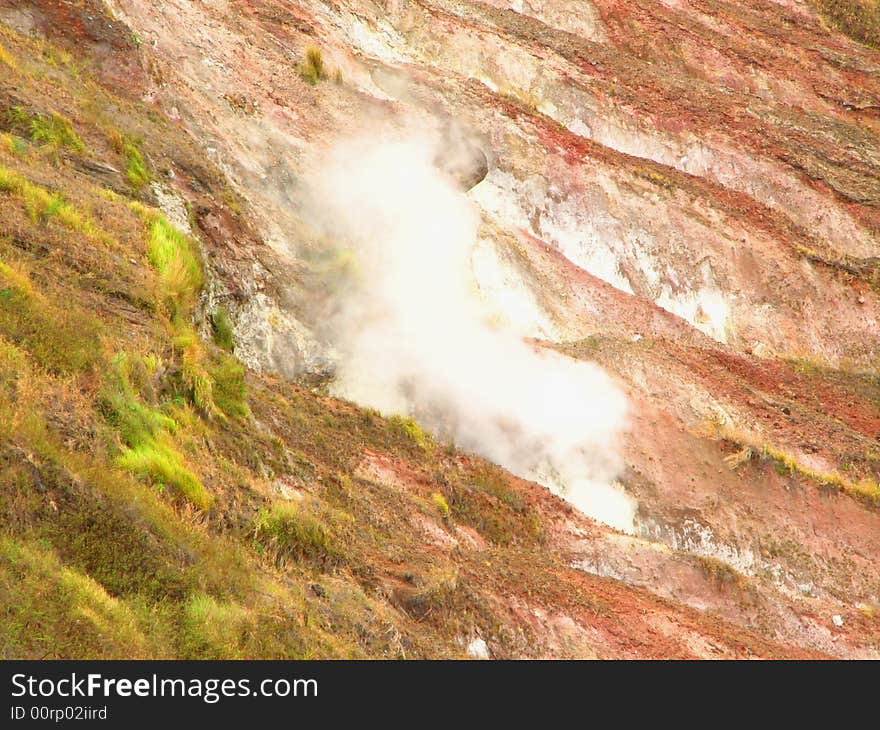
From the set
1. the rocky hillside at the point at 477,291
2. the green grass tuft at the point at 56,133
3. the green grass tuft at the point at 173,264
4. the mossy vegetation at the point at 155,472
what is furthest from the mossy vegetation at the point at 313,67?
the green grass tuft at the point at 173,264

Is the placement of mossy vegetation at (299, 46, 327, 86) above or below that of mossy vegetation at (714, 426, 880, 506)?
above

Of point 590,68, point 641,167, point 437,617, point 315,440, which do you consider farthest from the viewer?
point 590,68

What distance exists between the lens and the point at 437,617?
1012 centimetres

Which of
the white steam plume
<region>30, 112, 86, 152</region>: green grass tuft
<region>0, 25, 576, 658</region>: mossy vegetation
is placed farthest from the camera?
the white steam plume

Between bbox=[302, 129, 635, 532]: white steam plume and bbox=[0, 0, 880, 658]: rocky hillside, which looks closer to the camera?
bbox=[0, 0, 880, 658]: rocky hillside

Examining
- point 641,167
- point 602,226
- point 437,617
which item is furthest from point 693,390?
point 437,617

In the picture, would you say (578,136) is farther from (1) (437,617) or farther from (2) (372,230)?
(1) (437,617)

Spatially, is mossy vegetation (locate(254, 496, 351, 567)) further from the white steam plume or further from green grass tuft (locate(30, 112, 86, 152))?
the white steam plume

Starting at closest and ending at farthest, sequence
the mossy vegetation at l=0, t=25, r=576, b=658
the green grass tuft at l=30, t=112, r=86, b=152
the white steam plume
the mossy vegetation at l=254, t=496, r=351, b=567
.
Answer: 1. the mossy vegetation at l=0, t=25, r=576, b=658
2. the mossy vegetation at l=254, t=496, r=351, b=567
3. the green grass tuft at l=30, t=112, r=86, b=152
4. the white steam plume

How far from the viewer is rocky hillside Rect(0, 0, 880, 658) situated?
26.6 ft

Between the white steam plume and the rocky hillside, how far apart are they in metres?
0.56

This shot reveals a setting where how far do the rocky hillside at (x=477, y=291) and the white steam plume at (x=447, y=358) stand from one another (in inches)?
22.2

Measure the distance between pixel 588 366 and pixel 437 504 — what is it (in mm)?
9099

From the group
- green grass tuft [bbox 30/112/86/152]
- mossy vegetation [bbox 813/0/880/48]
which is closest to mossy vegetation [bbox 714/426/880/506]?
green grass tuft [bbox 30/112/86/152]
